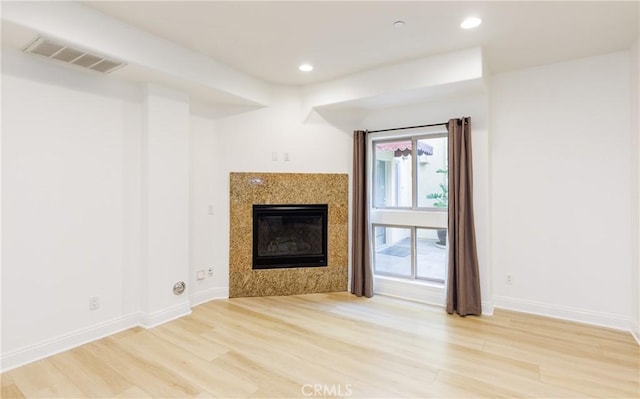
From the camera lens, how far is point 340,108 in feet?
13.7

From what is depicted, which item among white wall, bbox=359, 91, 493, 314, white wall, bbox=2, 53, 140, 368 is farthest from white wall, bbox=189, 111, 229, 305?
white wall, bbox=359, 91, 493, 314

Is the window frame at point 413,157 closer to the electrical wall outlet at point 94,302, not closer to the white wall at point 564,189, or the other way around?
the white wall at point 564,189

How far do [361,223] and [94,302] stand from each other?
297 centimetres

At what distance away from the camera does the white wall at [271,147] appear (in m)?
4.07

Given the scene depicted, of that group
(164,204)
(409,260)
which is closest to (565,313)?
(409,260)

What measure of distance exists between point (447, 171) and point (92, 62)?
12.0ft

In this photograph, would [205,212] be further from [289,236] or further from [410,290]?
[410,290]

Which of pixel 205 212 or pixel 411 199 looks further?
pixel 411 199

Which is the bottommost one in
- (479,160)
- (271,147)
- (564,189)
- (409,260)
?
(409,260)

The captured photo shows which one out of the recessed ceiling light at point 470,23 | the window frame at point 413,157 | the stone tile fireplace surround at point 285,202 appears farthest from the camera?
the stone tile fireplace surround at point 285,202

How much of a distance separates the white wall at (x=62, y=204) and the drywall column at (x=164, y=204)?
162mm

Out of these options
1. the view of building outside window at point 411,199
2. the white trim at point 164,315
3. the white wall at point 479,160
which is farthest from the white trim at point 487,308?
the white trim at point 164,315

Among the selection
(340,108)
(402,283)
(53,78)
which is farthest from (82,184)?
(402,283)

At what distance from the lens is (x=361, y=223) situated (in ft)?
13.7
